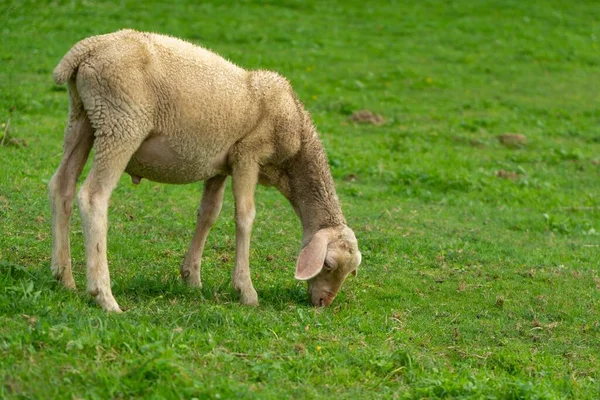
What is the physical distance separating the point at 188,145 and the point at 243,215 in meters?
0.86

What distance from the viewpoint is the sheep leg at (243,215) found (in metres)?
8.09

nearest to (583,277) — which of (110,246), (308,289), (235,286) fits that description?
(308,289)

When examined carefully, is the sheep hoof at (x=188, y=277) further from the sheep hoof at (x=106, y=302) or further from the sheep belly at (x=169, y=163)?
the sheep hoof at (x=106, y=302)

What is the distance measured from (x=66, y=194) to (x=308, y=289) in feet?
Answer: 7.18

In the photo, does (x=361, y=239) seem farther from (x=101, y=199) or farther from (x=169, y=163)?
(x=101, y=199)

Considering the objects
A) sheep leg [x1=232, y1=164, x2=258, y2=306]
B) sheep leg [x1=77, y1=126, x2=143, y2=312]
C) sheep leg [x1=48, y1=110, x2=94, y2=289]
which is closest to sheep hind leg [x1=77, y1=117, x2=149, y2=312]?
sheep leg [x1=77, y1=126, x2=143, y2=312]

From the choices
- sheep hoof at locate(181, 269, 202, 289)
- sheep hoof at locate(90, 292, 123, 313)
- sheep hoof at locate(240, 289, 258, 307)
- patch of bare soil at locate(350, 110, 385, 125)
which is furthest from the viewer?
patch of bare soil at locate(350, 110, 385, 125)

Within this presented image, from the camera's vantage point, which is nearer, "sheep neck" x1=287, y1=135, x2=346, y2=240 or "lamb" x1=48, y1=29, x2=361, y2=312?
"lamb" x1=48, y1=29, x2=361, y2=312

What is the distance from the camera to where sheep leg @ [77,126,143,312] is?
23.2 ft

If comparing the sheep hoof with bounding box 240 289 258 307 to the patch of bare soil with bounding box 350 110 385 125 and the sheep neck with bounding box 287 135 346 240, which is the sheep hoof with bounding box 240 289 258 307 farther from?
the patch of bare soil with bounding box 350 110 385 125

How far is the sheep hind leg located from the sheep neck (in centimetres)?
180

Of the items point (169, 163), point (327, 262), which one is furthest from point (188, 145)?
point (327, 262)

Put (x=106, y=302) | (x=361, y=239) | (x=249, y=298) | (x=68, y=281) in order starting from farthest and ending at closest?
(x=361, y=239), (x=249, y=298), (x=68, y=281), (x=106, y=302)

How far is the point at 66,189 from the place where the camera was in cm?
760
